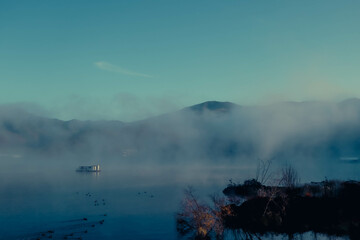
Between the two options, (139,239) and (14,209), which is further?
(14,209)

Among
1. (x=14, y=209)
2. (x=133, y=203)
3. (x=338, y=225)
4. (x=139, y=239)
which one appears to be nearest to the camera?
(x=139, y=239)

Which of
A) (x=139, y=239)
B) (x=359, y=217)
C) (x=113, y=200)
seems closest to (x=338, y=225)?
(x=359, y=217)

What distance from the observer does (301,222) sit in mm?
42375

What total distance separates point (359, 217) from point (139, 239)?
24705 mm

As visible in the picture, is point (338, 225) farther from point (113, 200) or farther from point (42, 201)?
point (42, 201)

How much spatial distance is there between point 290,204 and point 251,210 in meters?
5.17

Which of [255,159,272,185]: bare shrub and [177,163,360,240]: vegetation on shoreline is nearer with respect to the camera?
[177,163,360,240]: vegetation on shoreline

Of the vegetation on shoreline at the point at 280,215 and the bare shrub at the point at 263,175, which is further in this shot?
the bare shrub at the point at 263,175

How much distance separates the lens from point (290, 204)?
45062 millimetres

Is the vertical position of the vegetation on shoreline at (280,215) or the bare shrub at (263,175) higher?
the bare shrub at (263,175)

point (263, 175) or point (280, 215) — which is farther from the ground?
point (263, 175)

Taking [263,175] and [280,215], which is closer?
[280,215]

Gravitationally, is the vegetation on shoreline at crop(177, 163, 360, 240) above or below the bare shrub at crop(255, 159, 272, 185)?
below

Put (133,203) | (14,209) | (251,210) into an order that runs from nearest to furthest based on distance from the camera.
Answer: (251,210) → (14,209) → (133,203)
